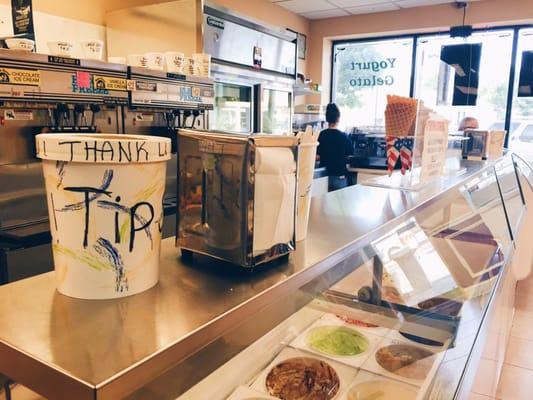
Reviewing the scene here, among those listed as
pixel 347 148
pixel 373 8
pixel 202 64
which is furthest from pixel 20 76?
pixel 373 8

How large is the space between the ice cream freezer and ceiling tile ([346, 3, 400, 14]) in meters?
4.08

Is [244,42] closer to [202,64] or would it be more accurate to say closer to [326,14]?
[202,64]

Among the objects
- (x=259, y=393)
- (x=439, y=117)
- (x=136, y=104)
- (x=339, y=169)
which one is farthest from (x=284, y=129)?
(x=259, y=393)

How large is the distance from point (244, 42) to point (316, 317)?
3.03 metres

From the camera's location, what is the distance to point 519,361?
2.67 m

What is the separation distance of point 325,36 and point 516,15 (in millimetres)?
2497

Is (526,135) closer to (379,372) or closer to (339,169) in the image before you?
(339,169)

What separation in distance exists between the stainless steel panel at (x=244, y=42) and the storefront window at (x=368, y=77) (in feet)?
8.03

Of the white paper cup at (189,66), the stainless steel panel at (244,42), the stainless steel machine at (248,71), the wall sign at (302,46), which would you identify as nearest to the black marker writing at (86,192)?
the white paper cup at (189,66)

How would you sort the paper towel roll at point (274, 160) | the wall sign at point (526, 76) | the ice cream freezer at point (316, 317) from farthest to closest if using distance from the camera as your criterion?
1. the wall sign at point (526, 76)
2. the paper towel roll at point (274, 160)
3. the ice cream freezer at point (316, 317)

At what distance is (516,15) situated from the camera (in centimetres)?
555

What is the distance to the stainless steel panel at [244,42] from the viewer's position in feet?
11.6

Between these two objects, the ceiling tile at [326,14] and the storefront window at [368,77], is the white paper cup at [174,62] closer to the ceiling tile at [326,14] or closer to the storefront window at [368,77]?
the ceiling tile at [326,14]

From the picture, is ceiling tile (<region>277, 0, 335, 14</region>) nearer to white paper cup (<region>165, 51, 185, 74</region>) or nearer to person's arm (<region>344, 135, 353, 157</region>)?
person's arm (<region>344, 135, 353, 157</region>)
